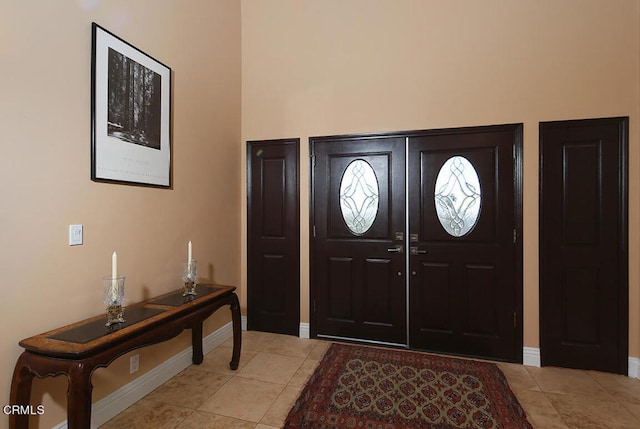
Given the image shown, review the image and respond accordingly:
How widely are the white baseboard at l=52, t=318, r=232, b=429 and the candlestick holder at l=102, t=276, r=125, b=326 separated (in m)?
0.66

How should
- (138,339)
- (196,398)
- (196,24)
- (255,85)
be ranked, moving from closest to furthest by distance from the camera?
(138,339)
(196,398)
(196,24)
(255,85)

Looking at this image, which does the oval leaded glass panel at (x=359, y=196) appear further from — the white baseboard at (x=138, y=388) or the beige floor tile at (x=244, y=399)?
the white baseboard at (x=138, y=388)

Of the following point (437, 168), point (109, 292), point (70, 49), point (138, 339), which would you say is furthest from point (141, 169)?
point (437, 168)

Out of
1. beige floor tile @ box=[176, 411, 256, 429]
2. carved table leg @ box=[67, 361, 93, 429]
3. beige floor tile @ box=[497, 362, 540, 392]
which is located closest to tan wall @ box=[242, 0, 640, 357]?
beige floor tile @ box=[497, 362, 540, 392]

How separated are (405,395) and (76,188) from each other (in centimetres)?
259

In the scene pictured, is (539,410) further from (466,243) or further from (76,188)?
(76,188)

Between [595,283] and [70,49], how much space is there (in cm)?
422

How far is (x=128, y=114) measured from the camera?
221 cm

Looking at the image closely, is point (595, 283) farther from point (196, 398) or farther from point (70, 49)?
point (70, 49)

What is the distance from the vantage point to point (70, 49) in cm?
183

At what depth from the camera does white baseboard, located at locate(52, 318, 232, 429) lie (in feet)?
6.54

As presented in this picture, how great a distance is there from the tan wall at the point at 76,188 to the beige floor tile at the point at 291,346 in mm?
868

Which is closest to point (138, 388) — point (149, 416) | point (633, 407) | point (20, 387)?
point (149, 416)

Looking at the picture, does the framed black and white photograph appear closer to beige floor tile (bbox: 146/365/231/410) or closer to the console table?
the console table
